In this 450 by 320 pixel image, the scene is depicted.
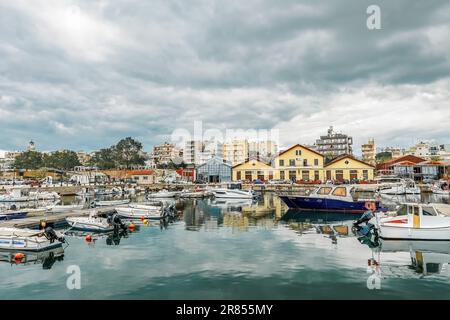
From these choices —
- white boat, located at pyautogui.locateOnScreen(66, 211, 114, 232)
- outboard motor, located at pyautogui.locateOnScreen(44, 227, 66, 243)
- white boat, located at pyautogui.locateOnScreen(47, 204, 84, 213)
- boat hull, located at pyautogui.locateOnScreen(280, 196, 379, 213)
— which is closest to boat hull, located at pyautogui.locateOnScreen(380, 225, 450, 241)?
boat hull, located at pyautogui.locateOnScreen(280, 196, 379, 213)

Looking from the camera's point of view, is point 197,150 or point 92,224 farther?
point 197,150

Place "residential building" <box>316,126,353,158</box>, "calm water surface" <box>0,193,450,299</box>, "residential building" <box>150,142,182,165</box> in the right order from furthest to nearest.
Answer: "residential building" <box>150,142,182,165</box>, "residential building" <box>316,126,353,158</box>, "calm water surface" <box>0,193,450,299</box>

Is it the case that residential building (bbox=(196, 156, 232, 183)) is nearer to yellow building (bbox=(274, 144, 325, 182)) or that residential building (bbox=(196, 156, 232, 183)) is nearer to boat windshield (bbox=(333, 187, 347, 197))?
yellow building (bbox=(274, 144, 325, 182))

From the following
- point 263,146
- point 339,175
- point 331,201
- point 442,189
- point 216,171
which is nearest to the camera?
point 331,201

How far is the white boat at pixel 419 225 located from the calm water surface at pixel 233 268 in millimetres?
794

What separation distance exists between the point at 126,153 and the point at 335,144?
278 ft

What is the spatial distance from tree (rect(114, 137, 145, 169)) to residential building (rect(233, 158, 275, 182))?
53108mm

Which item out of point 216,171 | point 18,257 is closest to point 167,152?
point 216,171

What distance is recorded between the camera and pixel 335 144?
139125 millimetres

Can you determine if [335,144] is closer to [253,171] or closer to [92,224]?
[253,171]

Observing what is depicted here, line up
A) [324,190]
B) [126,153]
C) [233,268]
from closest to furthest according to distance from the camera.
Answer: [233,268] < [324,190] < [126,153]

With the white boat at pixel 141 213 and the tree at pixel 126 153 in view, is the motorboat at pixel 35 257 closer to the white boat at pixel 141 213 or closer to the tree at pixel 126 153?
the white boat at pixel 141 213

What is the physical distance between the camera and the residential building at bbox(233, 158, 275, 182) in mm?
82938
